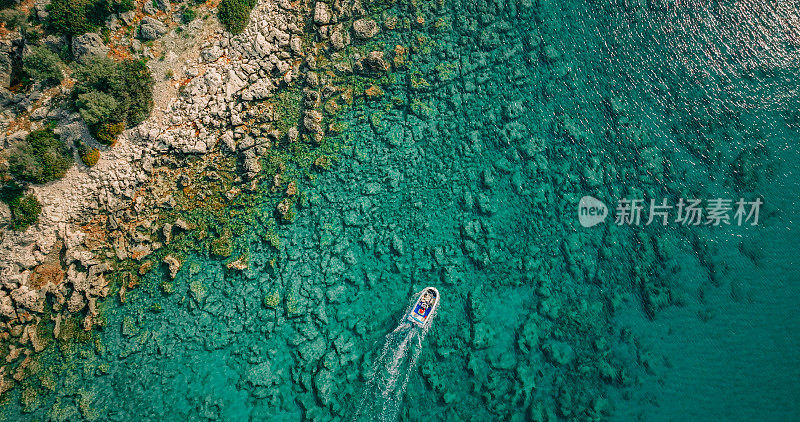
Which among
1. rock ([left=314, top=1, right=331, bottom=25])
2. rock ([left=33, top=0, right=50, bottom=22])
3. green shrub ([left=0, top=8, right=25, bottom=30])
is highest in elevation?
rock ([left=314, top=1, right=331, bottom=25])

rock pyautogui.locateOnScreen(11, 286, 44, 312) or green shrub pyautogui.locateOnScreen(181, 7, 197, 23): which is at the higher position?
green shrub pyautogui.locateOnScreen(181, 7, 197, 23)

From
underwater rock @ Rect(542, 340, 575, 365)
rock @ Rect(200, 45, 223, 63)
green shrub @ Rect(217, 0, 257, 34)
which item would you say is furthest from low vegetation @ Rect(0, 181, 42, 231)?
underwater rock @ Rect(542, 340, 575, 365)

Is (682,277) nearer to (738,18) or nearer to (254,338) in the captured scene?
(738,18)

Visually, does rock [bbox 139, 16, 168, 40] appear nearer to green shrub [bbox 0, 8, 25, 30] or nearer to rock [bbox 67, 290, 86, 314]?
green shrub [bbox 0, 8, 25, 30]

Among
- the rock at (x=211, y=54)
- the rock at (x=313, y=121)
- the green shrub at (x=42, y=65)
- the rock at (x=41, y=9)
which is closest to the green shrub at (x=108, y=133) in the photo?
the green shrub at (x=42, y=65)

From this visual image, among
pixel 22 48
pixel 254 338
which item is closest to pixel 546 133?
pixel 254 338

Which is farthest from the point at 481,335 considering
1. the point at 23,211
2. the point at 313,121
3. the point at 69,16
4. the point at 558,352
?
the point at 69,16

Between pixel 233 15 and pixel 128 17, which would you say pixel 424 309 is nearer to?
pixel 233 15
